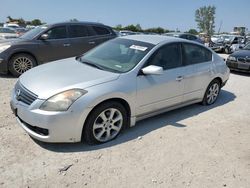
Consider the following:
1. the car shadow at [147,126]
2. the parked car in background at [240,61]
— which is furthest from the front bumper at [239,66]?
the car shadow at [147,126]

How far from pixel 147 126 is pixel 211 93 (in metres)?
2.10

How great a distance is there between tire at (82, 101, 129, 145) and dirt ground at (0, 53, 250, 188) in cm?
12

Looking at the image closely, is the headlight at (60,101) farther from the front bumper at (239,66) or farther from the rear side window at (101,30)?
the front bumper at (239,66)

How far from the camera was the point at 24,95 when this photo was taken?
377 cm

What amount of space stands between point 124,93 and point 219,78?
9.93 feet

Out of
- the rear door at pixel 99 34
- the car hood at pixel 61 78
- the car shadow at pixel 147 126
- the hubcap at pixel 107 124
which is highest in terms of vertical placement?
the rear door at pixel 99 34

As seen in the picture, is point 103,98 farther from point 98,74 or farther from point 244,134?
point 244,134

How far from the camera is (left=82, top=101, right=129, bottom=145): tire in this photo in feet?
12.4

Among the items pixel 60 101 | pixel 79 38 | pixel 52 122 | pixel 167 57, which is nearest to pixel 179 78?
pixel 167 57

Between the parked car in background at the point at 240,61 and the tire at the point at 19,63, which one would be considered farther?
the parked car in background at the point at 240,61

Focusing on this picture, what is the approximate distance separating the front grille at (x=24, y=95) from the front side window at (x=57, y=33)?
4.66 meters

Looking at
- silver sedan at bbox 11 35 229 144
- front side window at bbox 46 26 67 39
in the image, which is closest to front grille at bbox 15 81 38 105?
silver sedan at bbox 11 35 229 144

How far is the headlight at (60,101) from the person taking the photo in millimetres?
3498

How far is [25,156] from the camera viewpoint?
3.54 m
